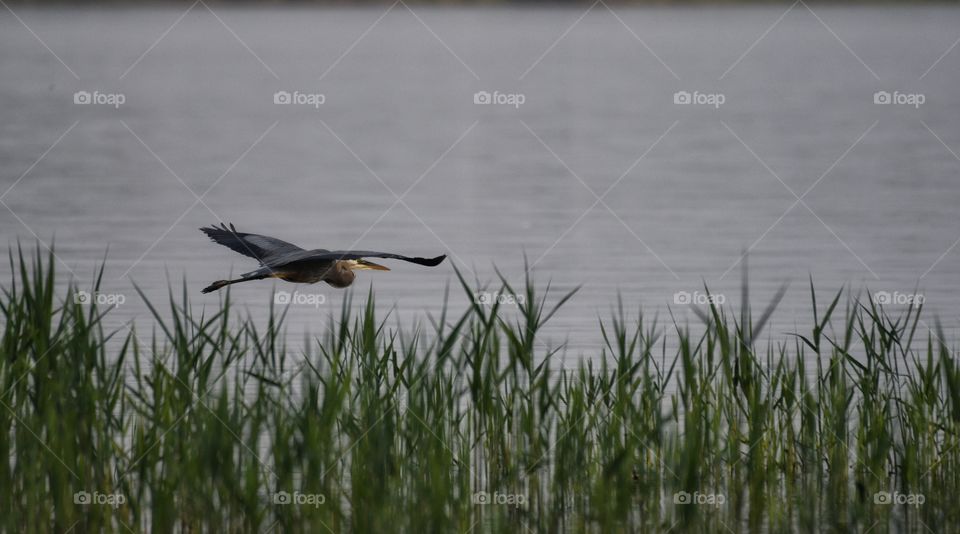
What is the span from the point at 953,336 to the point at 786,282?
2.85 meters

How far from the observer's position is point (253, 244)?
7.19 m

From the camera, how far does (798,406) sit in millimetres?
6496

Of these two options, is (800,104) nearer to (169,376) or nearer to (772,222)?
(772,222)

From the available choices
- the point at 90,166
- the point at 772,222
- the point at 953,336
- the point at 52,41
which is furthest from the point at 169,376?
the point at 52,41
